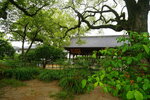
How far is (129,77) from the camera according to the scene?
155 cm

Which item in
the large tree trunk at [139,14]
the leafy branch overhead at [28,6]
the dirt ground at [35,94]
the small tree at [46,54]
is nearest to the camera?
the dirt ground at [35,94]

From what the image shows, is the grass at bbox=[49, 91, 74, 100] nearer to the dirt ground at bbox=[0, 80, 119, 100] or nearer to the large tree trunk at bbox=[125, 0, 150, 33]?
the dirt ground at bbox=[0, 80, 119, 100]

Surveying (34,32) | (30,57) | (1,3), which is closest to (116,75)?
(1,3)

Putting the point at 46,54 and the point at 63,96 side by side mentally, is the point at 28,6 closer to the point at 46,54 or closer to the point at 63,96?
the point at 46,54

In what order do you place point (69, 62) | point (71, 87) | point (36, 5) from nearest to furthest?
point (71, 87), point (36, 5), point (69, 62)

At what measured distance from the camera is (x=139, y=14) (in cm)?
636

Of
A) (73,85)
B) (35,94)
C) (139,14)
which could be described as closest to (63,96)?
(73,85)

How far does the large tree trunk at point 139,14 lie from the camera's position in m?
6.21

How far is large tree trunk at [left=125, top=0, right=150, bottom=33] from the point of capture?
245 inches

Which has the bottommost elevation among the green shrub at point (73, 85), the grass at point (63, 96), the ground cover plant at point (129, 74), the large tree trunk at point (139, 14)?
the grass at point (63, 96)

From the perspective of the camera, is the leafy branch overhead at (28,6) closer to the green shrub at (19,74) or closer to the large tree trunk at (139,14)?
the green shrub at (19,74)

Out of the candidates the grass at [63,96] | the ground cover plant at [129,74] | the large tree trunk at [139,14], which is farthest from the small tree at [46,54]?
the ground cover plant at [129,74]

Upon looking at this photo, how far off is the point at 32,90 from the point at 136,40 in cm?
469

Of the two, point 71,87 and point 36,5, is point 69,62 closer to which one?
point 71,87
